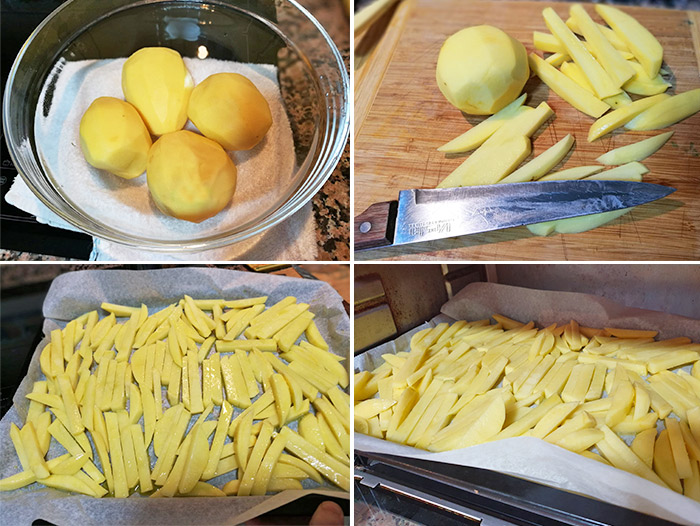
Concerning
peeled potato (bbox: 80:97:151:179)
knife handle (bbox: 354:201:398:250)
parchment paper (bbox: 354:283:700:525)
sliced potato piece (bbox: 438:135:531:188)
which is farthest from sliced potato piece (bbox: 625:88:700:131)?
peeled potato (bbox: 80:97:151:179)

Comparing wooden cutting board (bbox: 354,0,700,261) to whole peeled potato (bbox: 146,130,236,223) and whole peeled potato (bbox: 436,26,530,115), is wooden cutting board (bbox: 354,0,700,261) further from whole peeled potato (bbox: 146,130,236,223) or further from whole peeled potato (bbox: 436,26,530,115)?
whole peeled potato (bbox: 146,130,236,223)

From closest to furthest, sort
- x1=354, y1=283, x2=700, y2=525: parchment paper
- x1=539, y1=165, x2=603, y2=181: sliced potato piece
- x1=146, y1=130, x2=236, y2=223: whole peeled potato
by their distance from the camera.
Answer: x1=354, y1=283, x2=700, y2=525: parchment paper < x1=146, y1=130, x2=236, y2=223: whole peeled potato < x1=539, y1=165, x2=603, y2=181: sliced potato piece

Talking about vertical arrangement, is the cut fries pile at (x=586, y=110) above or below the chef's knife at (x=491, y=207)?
above

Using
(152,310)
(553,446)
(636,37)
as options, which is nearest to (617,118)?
(636,37)

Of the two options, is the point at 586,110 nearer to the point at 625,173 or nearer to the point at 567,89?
the point at 567,89

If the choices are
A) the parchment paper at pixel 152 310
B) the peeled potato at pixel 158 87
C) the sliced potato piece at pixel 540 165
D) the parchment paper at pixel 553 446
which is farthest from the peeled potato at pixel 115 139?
the sliced potato piece at pixel 540 165

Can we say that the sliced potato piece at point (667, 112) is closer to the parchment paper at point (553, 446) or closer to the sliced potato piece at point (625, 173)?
the sliced potato piece at point (625, 173)
